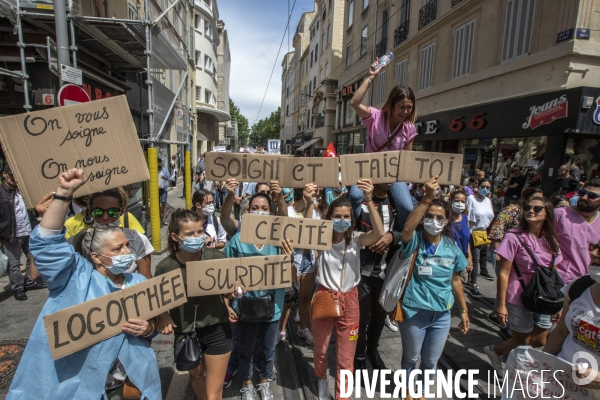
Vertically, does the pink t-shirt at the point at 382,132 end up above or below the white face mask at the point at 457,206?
above

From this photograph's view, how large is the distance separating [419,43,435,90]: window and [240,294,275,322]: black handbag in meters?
14.5

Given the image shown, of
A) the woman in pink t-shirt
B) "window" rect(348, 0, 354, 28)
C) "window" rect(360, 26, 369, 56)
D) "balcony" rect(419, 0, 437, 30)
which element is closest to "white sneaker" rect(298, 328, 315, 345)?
the woman in pink t-shirt

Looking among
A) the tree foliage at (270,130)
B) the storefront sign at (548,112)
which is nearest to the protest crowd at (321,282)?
the storefront sign at (548,112)

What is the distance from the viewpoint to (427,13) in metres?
14.3

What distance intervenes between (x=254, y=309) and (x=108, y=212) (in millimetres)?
1450

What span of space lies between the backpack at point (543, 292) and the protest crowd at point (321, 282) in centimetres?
1

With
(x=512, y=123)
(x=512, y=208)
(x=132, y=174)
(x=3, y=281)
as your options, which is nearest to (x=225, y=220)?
(x=132, y=174)

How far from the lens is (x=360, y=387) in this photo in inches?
123

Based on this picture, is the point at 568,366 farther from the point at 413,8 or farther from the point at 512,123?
the point at 413,8

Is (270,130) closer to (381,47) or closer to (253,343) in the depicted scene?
(381,47)

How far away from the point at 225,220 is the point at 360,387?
2.14 meters

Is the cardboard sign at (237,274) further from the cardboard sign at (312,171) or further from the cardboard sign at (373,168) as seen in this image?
the cardboard sign at (373,168)

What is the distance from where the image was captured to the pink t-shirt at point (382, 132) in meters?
3.06

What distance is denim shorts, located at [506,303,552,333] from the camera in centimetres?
310
